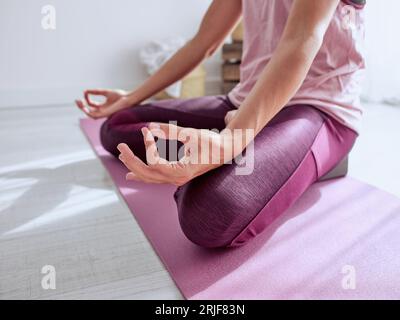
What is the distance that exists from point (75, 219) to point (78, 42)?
171cm

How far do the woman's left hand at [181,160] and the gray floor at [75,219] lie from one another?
0.77 feet

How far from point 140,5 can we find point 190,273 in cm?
216

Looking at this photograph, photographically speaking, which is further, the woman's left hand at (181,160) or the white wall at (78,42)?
the white wall at (78,42)

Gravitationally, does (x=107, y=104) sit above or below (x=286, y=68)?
below

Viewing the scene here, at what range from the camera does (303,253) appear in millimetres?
923

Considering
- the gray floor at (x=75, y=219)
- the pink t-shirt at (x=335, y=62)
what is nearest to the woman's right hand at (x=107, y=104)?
the gray floor at (x=75, y=219)

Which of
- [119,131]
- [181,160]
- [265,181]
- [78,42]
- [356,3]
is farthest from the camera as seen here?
[78,42]

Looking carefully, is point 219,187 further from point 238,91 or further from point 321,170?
point 238,91

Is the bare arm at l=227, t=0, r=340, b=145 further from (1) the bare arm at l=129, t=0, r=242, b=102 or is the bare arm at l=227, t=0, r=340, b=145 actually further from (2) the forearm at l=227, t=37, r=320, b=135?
(1) the bare arm at l=129, t=0, r=242, b=102

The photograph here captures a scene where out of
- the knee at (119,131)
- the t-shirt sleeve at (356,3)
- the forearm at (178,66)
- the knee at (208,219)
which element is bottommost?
the knee at (119,131)

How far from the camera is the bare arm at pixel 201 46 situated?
1.38 meters

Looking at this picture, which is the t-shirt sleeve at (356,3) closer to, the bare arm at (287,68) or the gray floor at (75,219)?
the bare arm at (287,68)

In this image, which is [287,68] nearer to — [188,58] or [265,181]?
[265,181]

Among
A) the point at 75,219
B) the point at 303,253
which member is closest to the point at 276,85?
the point at 303,253
